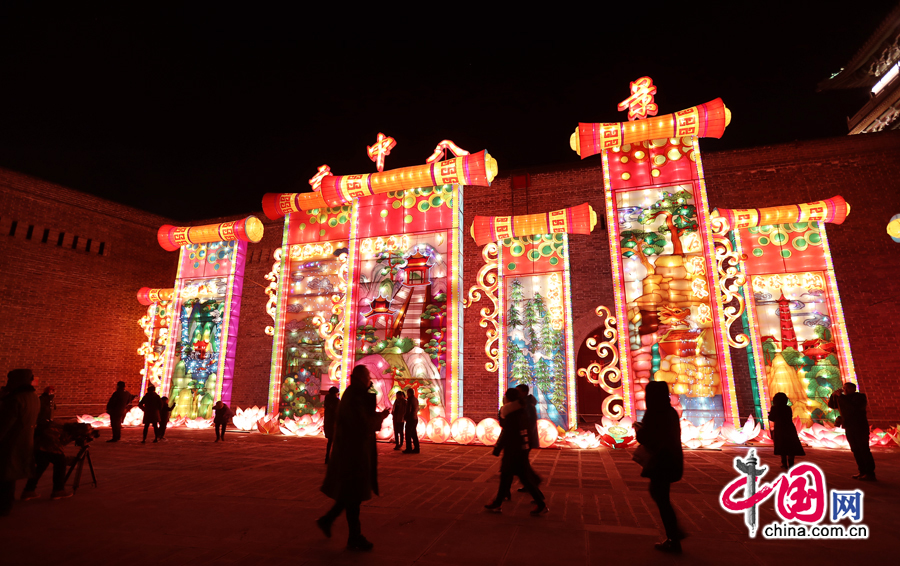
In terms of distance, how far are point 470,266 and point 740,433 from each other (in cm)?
758

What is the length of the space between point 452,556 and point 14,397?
4.44 metres

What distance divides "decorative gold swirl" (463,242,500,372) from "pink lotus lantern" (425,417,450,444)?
174 cm

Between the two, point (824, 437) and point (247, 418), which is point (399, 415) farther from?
point (824, 437)

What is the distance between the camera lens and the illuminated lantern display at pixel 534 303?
10.9 m

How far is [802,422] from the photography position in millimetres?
9938

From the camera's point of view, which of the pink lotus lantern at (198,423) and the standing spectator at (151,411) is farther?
the pink lotus lantern at (198,423)

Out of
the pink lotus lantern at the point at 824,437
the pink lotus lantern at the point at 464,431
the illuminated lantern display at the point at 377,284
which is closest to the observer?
the pink lotus lantern at the point at 824,437

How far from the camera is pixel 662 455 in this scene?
11.5ft

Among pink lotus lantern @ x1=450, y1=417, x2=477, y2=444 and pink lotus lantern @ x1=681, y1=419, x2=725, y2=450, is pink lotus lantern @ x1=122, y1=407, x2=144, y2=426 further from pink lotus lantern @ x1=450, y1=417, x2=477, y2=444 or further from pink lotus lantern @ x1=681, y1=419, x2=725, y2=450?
pink lotus lantern @ x1=681, y1=419, x2=725, y2=450

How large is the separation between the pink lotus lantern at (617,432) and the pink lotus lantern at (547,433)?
3.16 feet

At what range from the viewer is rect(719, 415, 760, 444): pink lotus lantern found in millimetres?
9195

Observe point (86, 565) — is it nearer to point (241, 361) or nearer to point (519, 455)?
point (519, 455)

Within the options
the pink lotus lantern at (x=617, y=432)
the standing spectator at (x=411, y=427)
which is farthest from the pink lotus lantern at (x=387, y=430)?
the pink lotus lantern at (x=617, y=432)

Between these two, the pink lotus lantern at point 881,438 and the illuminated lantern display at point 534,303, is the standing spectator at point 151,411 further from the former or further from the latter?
the pink lotus lantern at point 881,438
